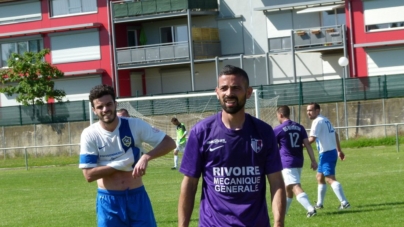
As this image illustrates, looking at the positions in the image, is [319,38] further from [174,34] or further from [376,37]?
[174,34]

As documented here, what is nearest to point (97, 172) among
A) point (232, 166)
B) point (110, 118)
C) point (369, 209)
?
point (110, 118)

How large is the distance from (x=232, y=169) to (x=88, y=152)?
254cm

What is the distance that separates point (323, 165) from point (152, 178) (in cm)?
1200

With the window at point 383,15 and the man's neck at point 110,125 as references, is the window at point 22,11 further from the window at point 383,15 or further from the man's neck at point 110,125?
the man's neck at point 110,125

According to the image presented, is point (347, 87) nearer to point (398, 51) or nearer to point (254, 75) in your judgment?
point (398, 51)

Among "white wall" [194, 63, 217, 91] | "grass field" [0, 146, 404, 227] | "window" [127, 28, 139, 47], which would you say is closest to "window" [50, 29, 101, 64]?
"window" [127, 28, 139, 47]

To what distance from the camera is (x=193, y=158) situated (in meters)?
5.85

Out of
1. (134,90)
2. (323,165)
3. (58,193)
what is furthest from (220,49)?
(323,165)

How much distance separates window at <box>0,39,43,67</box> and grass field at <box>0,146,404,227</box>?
1878cm

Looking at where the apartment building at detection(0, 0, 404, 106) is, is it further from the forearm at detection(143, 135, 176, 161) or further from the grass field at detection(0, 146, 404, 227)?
the forearm at detection(143, 135, 176, 161)

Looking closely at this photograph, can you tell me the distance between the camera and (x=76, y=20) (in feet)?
162

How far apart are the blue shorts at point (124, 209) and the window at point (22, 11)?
43307mm

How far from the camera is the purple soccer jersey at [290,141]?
43.1 feet

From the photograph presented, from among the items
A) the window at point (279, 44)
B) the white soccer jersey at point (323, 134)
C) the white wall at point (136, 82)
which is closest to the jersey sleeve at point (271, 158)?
the white soccer jersey at point (323, 134)
